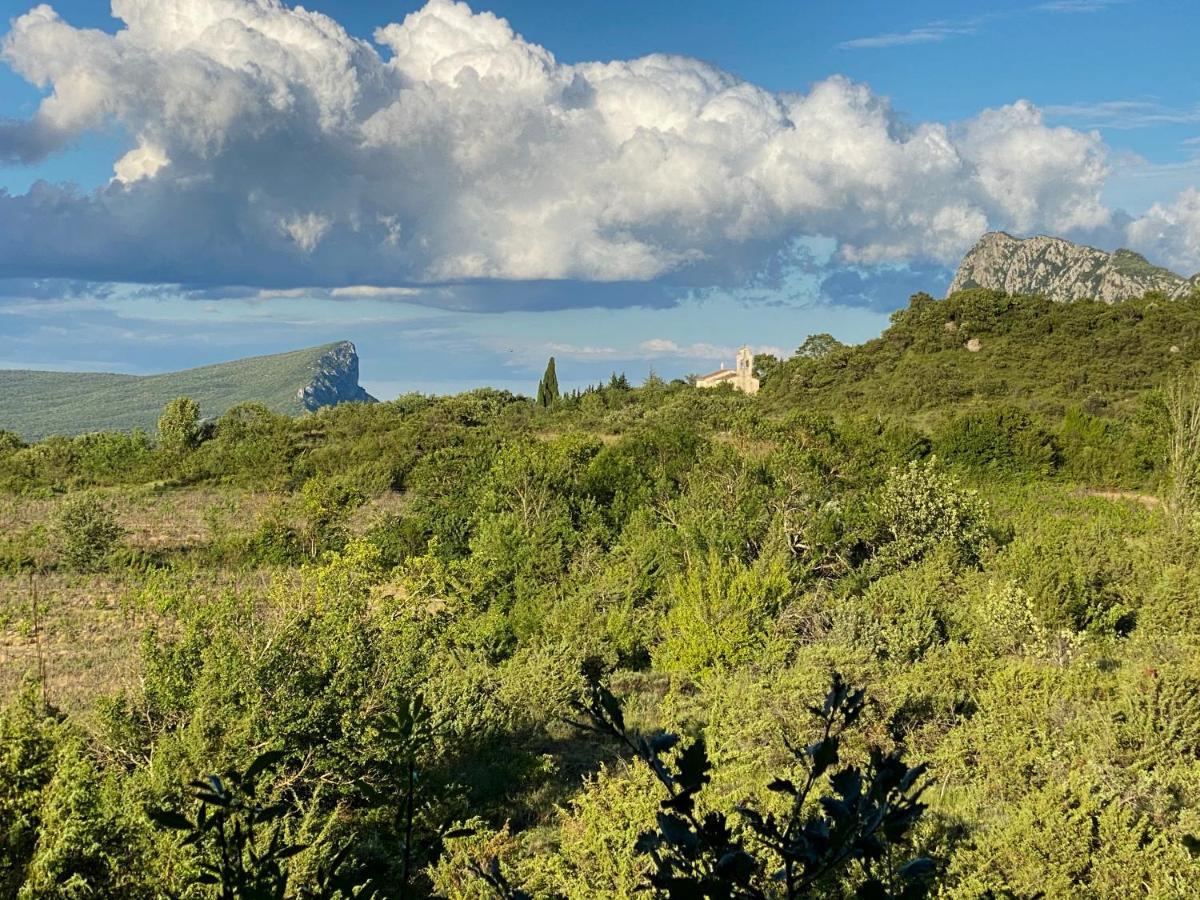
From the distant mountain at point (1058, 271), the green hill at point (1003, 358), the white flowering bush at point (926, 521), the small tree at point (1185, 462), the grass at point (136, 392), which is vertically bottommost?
the grass at point (136, 392)

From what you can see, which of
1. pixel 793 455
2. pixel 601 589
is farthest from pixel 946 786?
pixel 793 455

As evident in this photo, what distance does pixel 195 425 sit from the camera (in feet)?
173

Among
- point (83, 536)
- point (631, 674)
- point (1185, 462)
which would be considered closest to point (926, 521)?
point (1185, 462)

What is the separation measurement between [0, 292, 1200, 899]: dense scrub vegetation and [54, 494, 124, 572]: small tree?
0.36 feet

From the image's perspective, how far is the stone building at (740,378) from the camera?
77.2m

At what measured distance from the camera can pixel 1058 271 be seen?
12456 centimetres

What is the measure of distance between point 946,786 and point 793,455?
14.9m

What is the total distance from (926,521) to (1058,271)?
4721 inches

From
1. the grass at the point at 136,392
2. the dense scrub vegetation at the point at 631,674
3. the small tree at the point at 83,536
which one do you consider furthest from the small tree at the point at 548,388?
the grass at the point at 136,392

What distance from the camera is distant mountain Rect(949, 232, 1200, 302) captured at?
110 metres

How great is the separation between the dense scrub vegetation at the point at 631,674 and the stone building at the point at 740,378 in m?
37.4

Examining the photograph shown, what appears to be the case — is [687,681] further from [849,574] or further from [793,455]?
[793,455]

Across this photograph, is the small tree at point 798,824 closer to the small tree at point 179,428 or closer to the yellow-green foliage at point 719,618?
the yellow-green foliage at point 719,618

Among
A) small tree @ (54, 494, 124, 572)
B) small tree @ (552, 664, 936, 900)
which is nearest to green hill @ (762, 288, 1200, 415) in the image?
small tree @ (54, 494, 124, 572)
